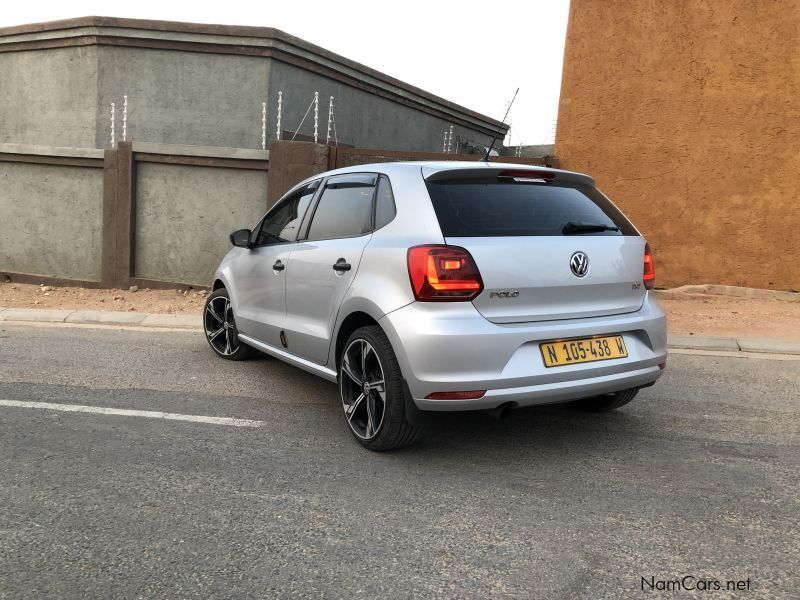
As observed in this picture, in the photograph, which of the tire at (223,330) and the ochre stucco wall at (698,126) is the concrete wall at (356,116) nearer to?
the ochre stucco wall at (698,126)

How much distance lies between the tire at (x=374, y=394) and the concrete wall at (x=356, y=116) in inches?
443

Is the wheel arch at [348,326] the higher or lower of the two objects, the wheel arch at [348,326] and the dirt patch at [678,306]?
the higher

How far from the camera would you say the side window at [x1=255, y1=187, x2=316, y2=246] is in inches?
208

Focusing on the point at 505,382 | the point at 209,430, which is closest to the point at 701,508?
the point at 505,382

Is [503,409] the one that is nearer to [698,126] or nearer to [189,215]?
[698,126]

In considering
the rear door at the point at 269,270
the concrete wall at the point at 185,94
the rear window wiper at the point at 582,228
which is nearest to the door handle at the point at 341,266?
the rear door at the point at 269,270

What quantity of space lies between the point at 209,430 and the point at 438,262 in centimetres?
192

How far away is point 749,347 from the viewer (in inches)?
289

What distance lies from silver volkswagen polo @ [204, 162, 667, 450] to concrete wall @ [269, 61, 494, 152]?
10771mm

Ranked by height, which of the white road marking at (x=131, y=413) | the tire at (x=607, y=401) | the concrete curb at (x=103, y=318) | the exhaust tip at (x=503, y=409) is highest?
the exhaust tip at (x=503, y=409)

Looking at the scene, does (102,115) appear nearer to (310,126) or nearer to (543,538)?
(310,126)

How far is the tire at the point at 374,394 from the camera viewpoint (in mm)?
3836

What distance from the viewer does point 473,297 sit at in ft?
12.0

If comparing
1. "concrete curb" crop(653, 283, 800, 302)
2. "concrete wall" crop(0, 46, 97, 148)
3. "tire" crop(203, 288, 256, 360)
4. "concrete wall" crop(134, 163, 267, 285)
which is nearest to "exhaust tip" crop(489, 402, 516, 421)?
"tire" crop(203, 288, 256, 360)
